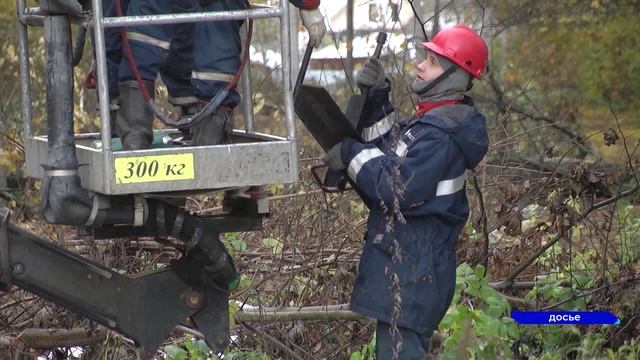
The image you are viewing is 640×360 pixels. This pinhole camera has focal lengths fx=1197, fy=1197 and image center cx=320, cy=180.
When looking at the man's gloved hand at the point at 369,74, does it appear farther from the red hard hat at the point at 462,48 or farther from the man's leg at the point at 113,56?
the man's leg at the point at 113,56

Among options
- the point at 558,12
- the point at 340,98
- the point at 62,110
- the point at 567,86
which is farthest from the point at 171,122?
the point at 567,86

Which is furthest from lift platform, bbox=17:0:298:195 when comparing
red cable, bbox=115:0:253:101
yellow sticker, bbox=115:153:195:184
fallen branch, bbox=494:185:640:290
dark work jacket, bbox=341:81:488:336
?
fallen branch, bbox=494:185:640:290

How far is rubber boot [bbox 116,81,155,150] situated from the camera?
485 cm

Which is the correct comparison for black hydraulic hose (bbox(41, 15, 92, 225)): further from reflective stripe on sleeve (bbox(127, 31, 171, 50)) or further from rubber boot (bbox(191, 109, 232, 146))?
rubber boot (bbox(191, 109, 232, 146))

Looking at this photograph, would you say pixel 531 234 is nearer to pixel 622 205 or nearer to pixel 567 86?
pixel 622 205

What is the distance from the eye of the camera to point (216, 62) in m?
4.88

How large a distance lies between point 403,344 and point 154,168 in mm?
1407

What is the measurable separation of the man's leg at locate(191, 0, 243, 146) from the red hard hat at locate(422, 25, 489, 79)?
0.87 m

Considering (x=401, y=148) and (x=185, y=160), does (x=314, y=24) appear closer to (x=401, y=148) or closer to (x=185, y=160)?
(x=401, y=148)

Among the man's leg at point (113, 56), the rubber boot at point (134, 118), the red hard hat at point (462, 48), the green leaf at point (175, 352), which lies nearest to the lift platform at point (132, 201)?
the rubber boot at point (134, 118)

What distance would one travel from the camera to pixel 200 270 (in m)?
5.23

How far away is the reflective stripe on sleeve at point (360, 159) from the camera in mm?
4988

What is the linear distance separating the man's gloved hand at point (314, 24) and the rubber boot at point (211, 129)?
1.57ft

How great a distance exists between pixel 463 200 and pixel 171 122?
1.35 meters
